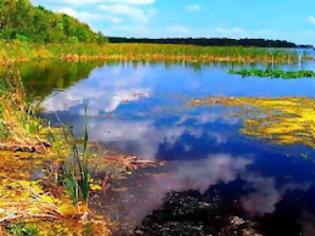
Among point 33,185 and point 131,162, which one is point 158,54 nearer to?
point 131,162

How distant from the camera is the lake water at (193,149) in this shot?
930cm

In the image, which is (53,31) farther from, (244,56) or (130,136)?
(130,136)

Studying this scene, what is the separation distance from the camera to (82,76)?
34688mm

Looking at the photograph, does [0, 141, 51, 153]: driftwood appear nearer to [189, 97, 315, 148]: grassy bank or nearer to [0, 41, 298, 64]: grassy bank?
[189, 97, 315, 148]: grassy bank

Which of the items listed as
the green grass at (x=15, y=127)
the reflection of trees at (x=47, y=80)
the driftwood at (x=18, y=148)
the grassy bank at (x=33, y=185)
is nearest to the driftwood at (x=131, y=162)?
the grassy bank at (x=33, y=185)

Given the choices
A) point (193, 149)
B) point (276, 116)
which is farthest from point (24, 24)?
point (193, 149)

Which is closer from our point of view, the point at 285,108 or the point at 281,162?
the point at 281,162

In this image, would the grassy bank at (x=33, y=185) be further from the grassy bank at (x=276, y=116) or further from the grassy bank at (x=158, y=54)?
the grassy bank at (x=158, y=54)

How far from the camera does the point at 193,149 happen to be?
1355cm

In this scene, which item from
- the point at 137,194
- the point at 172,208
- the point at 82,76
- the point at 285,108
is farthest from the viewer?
the point at 82,76

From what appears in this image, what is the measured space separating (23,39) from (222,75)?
23.7 meters

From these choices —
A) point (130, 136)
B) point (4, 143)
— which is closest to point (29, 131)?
point (4, 143)

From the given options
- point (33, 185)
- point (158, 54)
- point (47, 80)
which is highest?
point (158, 54)

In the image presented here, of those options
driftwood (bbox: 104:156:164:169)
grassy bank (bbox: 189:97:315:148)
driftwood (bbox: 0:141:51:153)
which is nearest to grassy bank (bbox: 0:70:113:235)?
driftwood (bbox: 0:141:51:153)
